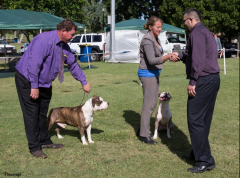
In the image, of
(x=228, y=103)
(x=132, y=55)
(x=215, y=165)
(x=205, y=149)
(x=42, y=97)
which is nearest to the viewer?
(x=205, y=149)

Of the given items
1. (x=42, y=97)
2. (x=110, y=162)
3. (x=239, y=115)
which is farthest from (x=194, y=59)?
(x=239, y=115)

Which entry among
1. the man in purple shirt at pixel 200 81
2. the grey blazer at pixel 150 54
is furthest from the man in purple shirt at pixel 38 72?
the man in purple shirt at pixel 200 81

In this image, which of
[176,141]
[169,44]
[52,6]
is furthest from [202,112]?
[52,6]

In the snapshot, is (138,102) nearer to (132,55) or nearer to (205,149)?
(205,149)

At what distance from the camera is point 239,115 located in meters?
6.50

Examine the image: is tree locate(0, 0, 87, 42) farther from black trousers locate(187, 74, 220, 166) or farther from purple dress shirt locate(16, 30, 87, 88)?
black trousers locate(187, 74, 220, 166)

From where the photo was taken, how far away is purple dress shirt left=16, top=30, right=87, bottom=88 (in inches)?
147

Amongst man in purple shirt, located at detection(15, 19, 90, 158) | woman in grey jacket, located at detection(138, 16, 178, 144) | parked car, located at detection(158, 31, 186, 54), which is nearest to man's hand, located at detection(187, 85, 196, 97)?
woman in grey jacket, located at detection(138, 16, 178, 144)

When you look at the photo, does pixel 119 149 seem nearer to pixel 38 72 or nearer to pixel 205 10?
pixel 38 72

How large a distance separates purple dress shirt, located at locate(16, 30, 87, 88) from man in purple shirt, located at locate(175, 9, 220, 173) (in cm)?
182

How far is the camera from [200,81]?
3506 mm

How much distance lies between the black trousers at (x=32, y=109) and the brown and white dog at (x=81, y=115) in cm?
50

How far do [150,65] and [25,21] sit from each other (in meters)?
11.9

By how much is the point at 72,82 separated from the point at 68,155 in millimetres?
7641
